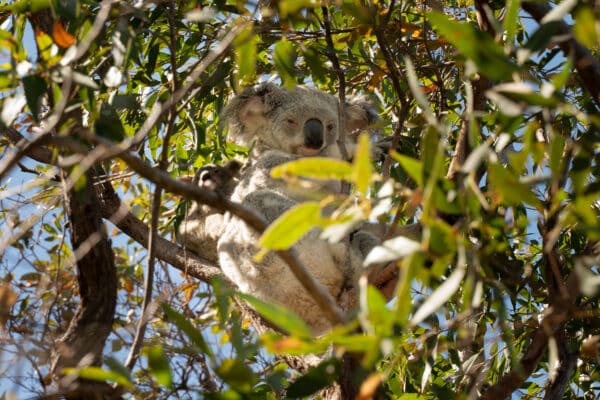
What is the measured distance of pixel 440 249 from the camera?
1250mm

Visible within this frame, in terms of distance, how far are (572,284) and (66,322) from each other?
1534 millimetres

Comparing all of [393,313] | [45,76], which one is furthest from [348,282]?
[393,313]

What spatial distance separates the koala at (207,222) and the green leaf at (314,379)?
210 cm

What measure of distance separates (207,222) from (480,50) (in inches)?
101

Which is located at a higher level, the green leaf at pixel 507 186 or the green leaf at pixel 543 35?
the green leaf at pixel 543 35

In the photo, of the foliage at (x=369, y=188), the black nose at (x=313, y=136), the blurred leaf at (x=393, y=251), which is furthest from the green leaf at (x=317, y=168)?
the black nose at (x=313, y=136)

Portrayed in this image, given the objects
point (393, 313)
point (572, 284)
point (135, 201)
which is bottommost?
point (393, 313)

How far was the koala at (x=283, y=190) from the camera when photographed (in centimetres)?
315

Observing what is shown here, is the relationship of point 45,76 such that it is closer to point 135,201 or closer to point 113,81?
point 113,81

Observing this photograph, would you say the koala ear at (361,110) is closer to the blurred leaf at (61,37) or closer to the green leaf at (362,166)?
the blurred leaf at (61,37)

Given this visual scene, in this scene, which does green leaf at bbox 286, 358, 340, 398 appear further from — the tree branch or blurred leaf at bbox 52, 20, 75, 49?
blurred leaf at bbox 52, 20, 75, 49

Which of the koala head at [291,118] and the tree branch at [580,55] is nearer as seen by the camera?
the tree branch at [580,55]

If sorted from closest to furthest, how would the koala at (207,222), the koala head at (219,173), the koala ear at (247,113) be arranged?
the koala head at (219,173) → the koala at (207,222) → the koala ear at (247,113)

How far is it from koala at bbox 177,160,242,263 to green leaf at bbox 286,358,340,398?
6.89ft
